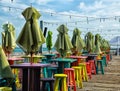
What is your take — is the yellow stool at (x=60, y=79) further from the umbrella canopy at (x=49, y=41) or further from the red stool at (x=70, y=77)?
the umbrella canopy at (x=49, y=41)

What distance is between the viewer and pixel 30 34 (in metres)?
5.40

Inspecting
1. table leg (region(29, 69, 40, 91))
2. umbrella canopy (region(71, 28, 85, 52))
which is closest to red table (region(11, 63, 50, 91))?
table leg (region(29, 69, 40, 91))

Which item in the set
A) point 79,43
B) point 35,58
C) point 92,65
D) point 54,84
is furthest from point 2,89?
point 92,65

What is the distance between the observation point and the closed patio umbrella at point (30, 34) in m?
5.38

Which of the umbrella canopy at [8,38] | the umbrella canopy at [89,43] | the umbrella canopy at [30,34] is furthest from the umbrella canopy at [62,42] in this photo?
the umbrella canopy at [89,43]

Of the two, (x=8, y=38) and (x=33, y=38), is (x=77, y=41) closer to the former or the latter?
(x=8, y=38)

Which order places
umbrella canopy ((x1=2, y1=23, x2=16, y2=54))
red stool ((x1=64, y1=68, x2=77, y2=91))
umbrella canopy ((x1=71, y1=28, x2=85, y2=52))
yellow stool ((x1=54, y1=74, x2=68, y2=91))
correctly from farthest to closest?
umbrella canopy ((x1=71, y1=28, x2=85, y2=52)) → umbrella canopy ((x1=2, y1=23, x2=16, y2=54)) → red stool ((x1=64, y1=68, x2=77, y2=91)) → yellow stool ((x1=54, y1=74, x2=68, y2=91))

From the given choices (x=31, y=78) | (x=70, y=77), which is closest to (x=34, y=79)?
(x=31, y=78)

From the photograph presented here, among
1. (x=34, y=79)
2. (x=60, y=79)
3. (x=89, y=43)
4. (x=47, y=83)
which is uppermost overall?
(x=89, y=43)

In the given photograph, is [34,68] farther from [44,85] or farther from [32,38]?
[44,85]

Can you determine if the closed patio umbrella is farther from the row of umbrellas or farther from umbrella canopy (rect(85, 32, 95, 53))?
umbrella canopy (rect(85, 32, 95, 53))

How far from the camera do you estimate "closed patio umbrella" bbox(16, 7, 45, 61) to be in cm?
538

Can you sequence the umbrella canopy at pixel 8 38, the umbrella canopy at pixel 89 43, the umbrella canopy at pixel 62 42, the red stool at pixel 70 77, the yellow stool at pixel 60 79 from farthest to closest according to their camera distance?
the umbrella canopy at pixel 89 43 < the umbrella canopy at pixel 8 38 < the umbrella canopy at pixel 62 42 < the red stool at pixel 70 77 < the yellow stool at pixel 60 79

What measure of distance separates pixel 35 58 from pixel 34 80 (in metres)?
3.95
